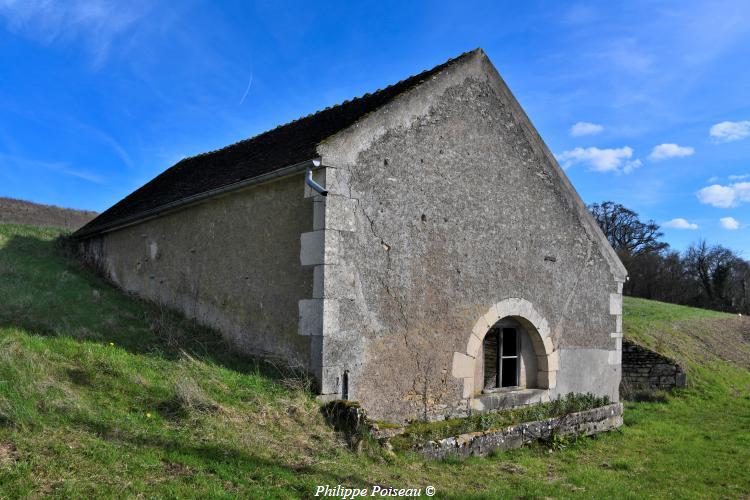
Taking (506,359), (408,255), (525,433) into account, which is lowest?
(525,433)

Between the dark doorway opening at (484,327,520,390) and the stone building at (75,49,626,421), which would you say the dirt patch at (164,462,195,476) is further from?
the dark doorway opening at (484,327,520,390)

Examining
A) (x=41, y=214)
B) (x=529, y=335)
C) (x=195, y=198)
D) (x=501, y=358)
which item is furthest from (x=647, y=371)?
(x=41, y=214)

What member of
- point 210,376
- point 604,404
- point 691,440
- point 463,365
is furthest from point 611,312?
point 210,376

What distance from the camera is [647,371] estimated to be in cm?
1504

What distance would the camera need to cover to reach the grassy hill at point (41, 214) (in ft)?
84.3

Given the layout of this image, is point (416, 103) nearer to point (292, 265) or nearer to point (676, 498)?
point (292, 265)

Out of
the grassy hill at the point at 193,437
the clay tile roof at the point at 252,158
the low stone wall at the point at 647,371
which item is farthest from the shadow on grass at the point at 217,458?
the low stone wall at the point at 647,371

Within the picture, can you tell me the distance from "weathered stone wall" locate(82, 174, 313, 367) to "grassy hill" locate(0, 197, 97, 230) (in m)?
17.4

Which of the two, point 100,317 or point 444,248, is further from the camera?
point 100,317

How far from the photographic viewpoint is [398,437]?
6.92 m

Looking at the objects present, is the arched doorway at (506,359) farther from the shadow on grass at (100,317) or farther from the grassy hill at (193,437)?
the shadow on grass at (100,317)

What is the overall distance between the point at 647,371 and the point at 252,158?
11683mm

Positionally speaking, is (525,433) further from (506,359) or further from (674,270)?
(674,270)

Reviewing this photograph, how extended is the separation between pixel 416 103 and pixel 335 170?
1833 millimetres
